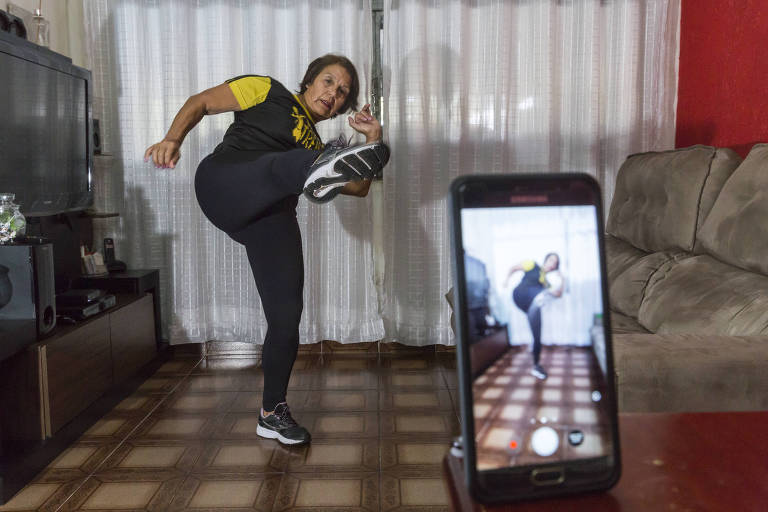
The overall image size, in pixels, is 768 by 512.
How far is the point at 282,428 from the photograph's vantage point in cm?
210

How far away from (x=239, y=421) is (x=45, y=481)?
68cm

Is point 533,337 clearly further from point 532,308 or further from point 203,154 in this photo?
point 203,154

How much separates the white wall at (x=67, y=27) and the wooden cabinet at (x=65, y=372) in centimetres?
135

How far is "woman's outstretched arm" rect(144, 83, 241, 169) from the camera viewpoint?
172cm

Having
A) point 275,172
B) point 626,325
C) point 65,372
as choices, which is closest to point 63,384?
point 65,372

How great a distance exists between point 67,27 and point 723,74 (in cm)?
308

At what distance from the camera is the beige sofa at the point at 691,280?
3.61 feet

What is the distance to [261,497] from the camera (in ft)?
5.64

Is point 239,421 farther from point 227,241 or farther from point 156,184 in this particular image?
point 156,184

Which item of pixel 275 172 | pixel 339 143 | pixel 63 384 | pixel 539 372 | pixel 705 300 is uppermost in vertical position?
pixel 339 143

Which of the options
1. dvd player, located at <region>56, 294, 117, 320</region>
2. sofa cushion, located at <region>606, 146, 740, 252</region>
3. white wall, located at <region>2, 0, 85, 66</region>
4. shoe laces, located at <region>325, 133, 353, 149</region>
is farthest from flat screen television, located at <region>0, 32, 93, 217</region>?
sofa cushion, located at <region>606, 146, 740, 252</region>

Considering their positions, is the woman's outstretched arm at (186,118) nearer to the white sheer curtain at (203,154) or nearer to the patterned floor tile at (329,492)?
the patterned floor tile at (329,492)

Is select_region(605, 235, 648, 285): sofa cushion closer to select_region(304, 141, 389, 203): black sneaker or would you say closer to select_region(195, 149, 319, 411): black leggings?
select_region(304, 141, 389, 203): black sneaker

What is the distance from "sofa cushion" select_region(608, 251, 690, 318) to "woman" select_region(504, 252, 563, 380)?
5.63 ft
